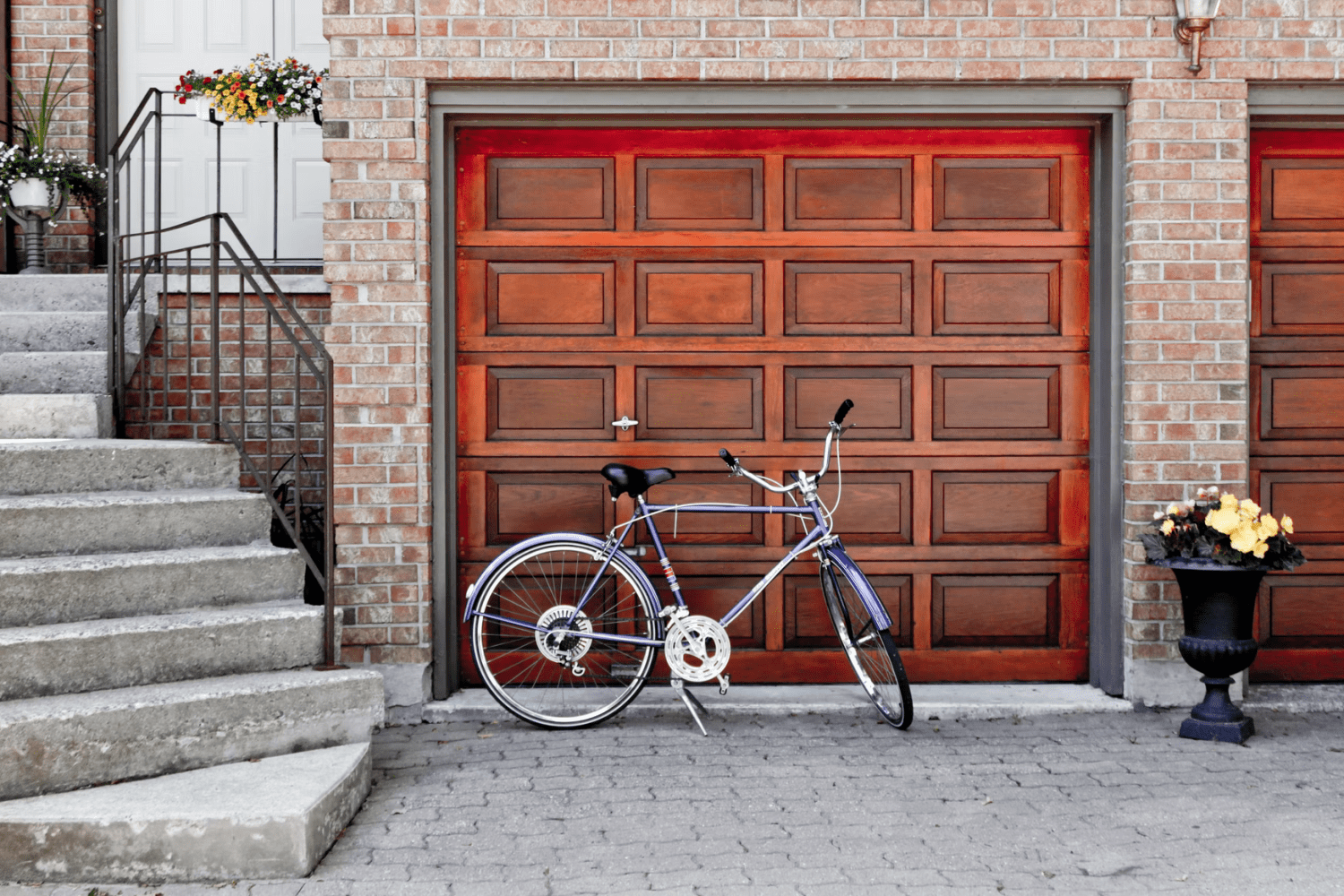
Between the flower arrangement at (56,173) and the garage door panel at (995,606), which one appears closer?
the garage door panel at (995,606)

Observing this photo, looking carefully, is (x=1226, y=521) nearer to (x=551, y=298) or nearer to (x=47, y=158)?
(x=551, y=298)

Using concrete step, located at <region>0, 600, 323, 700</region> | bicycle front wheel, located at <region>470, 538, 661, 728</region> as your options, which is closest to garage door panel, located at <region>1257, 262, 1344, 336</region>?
bicycle front wheel, located at <region>470, 538, 661, 728</region>

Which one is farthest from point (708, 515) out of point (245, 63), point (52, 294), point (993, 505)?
point (245, 63)

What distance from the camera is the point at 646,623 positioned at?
4.10 m

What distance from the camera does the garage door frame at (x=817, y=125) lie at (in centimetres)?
422

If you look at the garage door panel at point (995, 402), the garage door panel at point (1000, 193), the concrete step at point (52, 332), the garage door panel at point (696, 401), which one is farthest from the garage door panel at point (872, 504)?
the concrete step at point (52, 332)

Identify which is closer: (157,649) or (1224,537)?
(157,649)

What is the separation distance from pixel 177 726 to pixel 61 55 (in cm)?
410

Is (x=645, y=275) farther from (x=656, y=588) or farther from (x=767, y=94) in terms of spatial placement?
(x=656, y=588)

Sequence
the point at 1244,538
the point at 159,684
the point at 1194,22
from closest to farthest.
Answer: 1. the point at 159,684
2. the point at 1244,538
3. the point at 1194,22

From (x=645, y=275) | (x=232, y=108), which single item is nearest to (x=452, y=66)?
(x=645, y=275)

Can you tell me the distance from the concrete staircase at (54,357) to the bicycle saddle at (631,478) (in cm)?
207

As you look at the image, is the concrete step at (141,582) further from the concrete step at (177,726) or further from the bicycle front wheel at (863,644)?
the bicycle front wheel at (863,644)

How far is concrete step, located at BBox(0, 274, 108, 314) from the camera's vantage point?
16.0 feet
